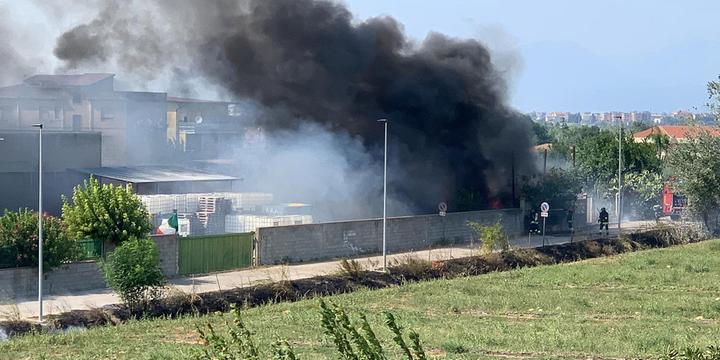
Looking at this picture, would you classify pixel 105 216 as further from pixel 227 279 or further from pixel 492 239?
pixel 492 239

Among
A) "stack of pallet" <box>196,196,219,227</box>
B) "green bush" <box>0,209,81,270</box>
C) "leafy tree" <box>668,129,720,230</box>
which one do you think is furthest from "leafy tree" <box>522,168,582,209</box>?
"green bush" <box>0,209,81,270</box>

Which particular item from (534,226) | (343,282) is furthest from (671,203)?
(343,282)

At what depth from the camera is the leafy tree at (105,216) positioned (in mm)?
34281

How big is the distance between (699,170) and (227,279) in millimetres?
27997

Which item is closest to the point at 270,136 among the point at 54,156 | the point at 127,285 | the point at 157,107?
the point at 54,156

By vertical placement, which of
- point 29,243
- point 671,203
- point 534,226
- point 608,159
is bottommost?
point 534,226

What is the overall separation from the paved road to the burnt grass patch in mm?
1111

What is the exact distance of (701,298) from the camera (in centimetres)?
3062

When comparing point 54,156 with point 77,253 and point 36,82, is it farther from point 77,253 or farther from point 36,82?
point 77,253

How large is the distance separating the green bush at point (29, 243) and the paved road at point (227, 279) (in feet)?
4.23

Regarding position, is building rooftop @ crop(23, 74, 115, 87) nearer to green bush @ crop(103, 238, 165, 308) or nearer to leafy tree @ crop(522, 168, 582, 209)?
leafy tree @ crop(522, 168, 582, 209)

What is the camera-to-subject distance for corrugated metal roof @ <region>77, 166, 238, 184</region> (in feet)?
159

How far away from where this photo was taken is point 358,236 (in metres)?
43.2

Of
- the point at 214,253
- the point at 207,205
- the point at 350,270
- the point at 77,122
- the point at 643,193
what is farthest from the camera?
the point at 643,193
